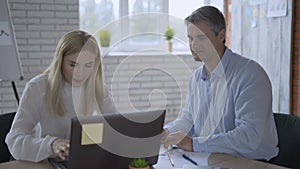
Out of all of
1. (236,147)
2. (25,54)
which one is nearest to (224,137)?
(236,147)

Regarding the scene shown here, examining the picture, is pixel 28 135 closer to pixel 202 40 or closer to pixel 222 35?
pixel 202 40

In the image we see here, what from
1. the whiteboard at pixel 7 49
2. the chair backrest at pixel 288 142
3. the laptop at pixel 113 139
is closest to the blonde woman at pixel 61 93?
the laptop at pixel 113 139

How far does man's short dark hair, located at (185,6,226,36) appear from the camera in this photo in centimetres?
183

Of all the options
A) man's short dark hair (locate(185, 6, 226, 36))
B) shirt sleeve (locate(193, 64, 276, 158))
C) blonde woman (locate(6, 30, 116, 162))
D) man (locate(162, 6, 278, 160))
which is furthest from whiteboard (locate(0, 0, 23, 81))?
shirt sleeve (locate(193, 64, 276, 158))

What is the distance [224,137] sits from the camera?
1699mm

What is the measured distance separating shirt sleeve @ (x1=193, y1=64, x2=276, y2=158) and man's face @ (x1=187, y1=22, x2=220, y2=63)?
235mm

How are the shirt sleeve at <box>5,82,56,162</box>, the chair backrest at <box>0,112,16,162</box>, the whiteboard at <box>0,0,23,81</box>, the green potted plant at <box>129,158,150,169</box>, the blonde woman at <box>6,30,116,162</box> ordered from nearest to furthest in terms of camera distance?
the green potted plant at <box>129,158,150,169</box>
the shirt sleeve at <box>5,82,56,162</box>
the blonde woman at <box>6,30,116,162</box>
the chair backrest at <box>0,112,16,162</box>
the whiteboard at <box>0,0,23,81</box>

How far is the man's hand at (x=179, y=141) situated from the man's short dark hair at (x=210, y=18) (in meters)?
0.52

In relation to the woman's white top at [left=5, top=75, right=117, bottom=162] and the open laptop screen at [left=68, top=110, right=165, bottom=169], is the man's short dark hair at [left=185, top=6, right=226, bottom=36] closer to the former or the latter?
the open laptop screen at [left=68, top=110, right=165, bottom=169]

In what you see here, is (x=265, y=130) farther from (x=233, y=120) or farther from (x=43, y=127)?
(x=43, y=127)

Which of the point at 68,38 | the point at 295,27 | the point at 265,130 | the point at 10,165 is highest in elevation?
the point at 295,27

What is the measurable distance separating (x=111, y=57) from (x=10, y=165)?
2.76m

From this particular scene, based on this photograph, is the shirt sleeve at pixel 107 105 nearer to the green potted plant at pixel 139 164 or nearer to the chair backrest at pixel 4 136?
the chair backrest at pixel 4 136

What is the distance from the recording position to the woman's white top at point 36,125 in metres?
1.64
